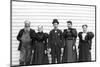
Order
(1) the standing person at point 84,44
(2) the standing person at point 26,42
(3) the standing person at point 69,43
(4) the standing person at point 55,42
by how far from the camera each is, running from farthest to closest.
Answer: (1) the standing person at point 84,44
(3) the standing person at point 69,43
(4) the standing person at point 55,42
(2) the standing person at point 26,42

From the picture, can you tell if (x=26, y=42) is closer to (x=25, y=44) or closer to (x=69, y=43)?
(x=25, y=44)

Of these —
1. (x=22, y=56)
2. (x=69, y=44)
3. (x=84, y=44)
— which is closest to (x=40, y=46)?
(x=22, y=56)

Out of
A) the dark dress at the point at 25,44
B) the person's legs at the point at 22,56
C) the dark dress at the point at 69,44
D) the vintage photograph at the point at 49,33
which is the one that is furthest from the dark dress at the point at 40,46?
the dark dress at the point at 69,44

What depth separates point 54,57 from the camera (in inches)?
184

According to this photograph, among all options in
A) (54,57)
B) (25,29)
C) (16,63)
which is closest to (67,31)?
(54,57)

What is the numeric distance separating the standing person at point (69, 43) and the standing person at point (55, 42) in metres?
0.14

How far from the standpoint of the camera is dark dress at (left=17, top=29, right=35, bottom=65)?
4.45 meters

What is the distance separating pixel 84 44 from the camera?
491 centimetres

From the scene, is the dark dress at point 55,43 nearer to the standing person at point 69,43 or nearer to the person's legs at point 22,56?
the standing person at point 69,43

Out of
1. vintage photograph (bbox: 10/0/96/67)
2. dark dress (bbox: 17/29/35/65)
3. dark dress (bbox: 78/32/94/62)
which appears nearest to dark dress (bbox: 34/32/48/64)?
vintage photograph (bbox: 10/0/96/67)

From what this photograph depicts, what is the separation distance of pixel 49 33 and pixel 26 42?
1.65 ft

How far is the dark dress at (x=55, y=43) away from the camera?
15.1ft

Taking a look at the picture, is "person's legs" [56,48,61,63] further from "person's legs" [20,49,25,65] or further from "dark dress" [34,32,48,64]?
"person's legs" [20,49,25,65]

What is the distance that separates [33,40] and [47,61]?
0.52m
